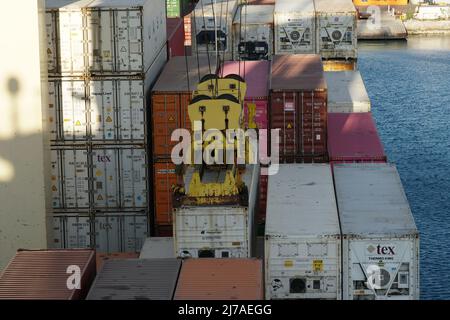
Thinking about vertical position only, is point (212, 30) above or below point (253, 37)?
above

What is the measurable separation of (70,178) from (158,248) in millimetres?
4024

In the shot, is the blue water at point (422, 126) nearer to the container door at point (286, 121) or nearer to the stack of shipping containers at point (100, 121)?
the container door at point (286, 121)

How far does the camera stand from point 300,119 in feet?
111

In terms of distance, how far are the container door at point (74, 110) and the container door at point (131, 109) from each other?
3.40ft

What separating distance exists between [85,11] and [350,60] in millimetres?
27666

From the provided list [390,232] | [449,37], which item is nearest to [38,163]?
[390,232]

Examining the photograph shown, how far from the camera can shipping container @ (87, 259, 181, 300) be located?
22.5 meters

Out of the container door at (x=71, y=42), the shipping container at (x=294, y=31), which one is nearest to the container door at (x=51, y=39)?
the container door at (x=71, y=42)

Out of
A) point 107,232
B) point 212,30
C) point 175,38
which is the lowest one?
point 107,232

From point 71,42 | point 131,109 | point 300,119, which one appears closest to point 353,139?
point 300,119

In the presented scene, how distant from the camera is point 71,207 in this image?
1224 inches

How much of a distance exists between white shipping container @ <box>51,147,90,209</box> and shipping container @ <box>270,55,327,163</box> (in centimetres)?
642

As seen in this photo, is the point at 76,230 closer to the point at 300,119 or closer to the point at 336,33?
the point at 300,119
